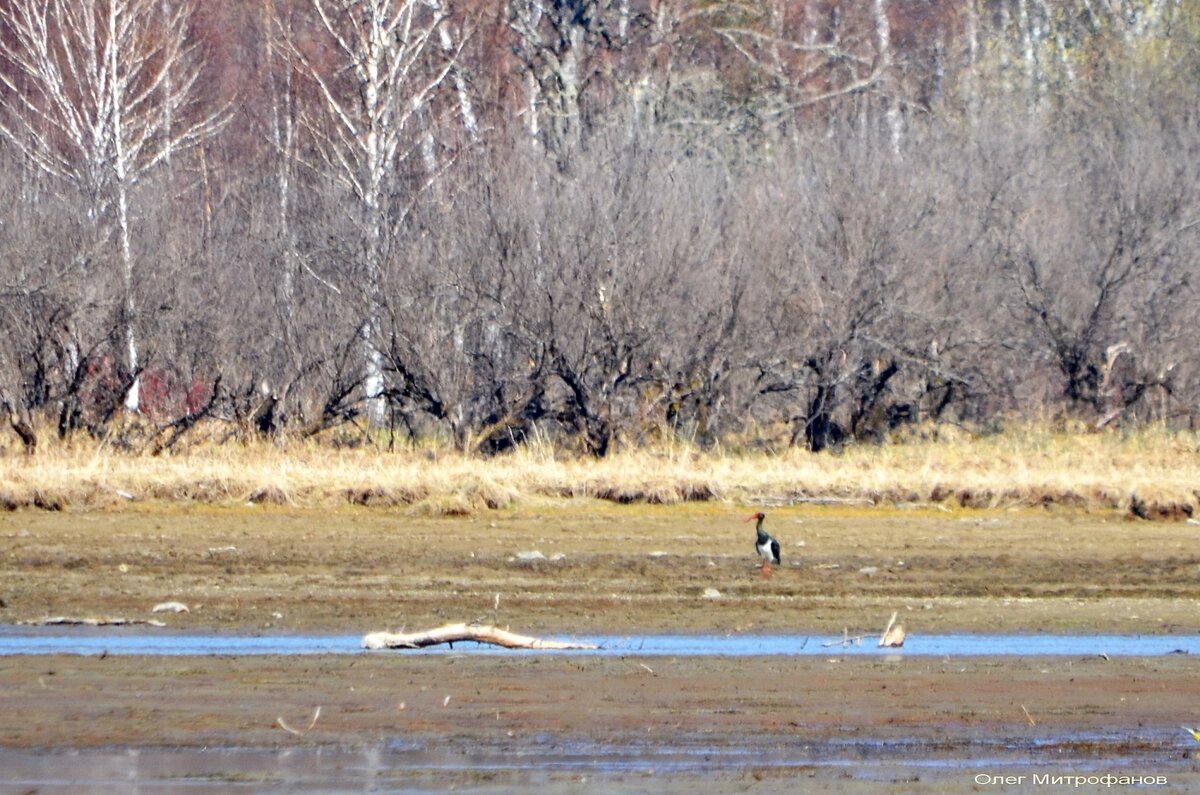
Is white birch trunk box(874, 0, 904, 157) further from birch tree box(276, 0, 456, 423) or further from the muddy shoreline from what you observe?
the muddy shoreline

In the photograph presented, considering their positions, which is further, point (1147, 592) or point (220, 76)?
point (220, 76)

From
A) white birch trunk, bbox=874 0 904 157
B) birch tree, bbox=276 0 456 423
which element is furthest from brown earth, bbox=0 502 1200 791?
white birch trunk, bbox=874 0 904 157

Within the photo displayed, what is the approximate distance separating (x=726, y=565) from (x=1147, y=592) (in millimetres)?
3350

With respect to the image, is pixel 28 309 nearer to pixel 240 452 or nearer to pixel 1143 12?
pixel 240 452

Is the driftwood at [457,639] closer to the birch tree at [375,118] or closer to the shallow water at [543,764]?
the shallow water at [543,764]

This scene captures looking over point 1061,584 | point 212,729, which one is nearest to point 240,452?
point 1061,584

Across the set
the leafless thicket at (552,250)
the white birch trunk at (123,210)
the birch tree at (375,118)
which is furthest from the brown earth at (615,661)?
the birch tree at (375,118)

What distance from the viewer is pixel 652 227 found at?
20766mm

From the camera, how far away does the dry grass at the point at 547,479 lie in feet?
53.9

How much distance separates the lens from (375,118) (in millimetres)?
22281

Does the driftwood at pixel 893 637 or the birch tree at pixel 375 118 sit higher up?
the birch tree at pixel 375 118

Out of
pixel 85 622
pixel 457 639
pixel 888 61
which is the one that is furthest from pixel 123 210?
pixel 888 61

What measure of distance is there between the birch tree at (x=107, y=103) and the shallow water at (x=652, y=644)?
997 centimetres

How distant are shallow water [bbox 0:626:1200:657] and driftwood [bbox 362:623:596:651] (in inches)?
2.3
